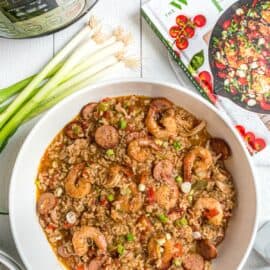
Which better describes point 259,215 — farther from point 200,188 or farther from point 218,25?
point 218,25

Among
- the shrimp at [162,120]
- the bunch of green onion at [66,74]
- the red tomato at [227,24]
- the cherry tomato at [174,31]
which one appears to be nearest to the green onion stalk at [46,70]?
the bunch of green onion at [66,74]

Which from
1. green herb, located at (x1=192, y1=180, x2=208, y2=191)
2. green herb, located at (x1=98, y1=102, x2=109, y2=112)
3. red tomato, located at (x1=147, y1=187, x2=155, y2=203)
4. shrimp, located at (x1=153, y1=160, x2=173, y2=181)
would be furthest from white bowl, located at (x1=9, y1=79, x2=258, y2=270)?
red tomato, located at (x1=147, y1=187, x2=155, y2=203)

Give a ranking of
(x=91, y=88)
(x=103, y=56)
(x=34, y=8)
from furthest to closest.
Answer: (x=103, y=56) → (x=91, y=88) → (x=34, y=8)

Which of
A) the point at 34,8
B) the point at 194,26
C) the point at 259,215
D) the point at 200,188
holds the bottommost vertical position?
the point at 259,215

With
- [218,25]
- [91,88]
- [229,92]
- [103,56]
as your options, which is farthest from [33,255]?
[218,25]

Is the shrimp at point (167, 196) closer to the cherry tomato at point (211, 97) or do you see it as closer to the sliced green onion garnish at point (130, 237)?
the sliced green onion garnish at point (130, 237)

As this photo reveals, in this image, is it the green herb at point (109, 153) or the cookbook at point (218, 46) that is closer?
the green herb at point (109, 153)
